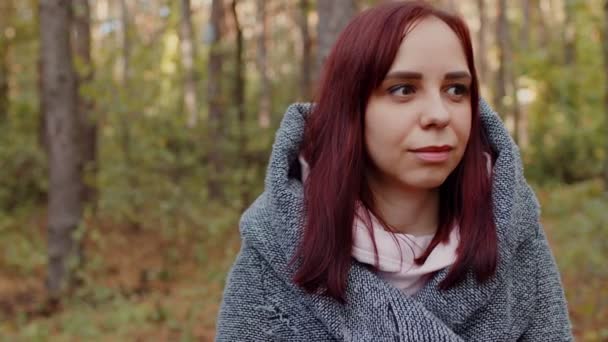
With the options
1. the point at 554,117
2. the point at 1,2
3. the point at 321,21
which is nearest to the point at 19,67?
the point at 1,2

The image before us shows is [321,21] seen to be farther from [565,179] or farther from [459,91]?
[565,179]

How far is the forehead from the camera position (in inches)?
72.2

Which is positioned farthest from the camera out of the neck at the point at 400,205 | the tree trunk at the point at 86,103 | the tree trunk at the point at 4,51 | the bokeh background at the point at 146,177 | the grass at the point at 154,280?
the tree trunk at the point at 4,51

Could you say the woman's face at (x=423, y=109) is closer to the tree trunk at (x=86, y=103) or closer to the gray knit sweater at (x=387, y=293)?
the gray knit sweater at (x=387, y=293)

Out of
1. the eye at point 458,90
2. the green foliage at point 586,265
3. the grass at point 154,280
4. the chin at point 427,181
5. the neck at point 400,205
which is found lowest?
the grass at point 154,280

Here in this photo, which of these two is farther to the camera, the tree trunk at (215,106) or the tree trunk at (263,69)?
the tree trunk at (263,69)

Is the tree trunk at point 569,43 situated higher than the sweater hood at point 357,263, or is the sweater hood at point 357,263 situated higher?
the sweater hood at point 357,263

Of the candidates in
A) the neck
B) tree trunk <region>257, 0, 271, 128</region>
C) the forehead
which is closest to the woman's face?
the forehead

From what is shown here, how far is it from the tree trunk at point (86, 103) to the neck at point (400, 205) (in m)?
5.54

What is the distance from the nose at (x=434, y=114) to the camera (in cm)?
181

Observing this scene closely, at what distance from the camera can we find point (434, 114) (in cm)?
181

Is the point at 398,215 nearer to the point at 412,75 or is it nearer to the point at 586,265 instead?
the point at 412,75

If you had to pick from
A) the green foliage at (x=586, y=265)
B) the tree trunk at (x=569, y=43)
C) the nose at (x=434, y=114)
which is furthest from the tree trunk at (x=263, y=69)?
the nose at (x=434, y=114)

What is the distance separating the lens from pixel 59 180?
789 cm
